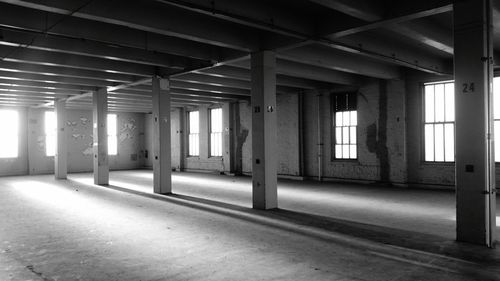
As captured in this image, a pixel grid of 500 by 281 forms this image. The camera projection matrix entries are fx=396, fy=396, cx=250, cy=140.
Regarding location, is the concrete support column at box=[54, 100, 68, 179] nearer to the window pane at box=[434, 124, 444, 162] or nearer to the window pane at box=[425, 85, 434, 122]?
the window pane at box=[425, 85, 434, 122]

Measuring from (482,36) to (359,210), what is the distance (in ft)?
13.6

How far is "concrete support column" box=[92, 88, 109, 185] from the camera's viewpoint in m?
13.5

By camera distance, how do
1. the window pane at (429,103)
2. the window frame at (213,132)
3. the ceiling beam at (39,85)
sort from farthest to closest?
the window frame at (213,132) < the ceiling beam at (39,85) < the window pane at (429,103)

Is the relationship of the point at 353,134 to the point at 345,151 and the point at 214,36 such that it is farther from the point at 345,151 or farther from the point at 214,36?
the point at 214,36

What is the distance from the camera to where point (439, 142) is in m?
11.5

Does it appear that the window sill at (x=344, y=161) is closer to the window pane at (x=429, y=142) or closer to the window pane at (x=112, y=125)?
the window pane at (x=429, y=142)

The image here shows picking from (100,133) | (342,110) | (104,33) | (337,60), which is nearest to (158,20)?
(104,33)

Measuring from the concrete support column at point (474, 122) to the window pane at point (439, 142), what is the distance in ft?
21.7

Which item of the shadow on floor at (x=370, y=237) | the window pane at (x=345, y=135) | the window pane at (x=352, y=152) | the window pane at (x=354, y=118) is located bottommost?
the shadow on floor at (x=370, y=237)

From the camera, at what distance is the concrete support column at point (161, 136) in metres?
11.0

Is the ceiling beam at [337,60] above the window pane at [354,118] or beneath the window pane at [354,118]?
above

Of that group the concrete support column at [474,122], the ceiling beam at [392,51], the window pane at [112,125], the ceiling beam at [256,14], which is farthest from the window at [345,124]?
the window pane at [112,125]

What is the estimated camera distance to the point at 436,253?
4.89m

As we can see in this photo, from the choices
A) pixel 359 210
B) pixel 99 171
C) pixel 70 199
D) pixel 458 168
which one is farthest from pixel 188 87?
pixel 458 168
